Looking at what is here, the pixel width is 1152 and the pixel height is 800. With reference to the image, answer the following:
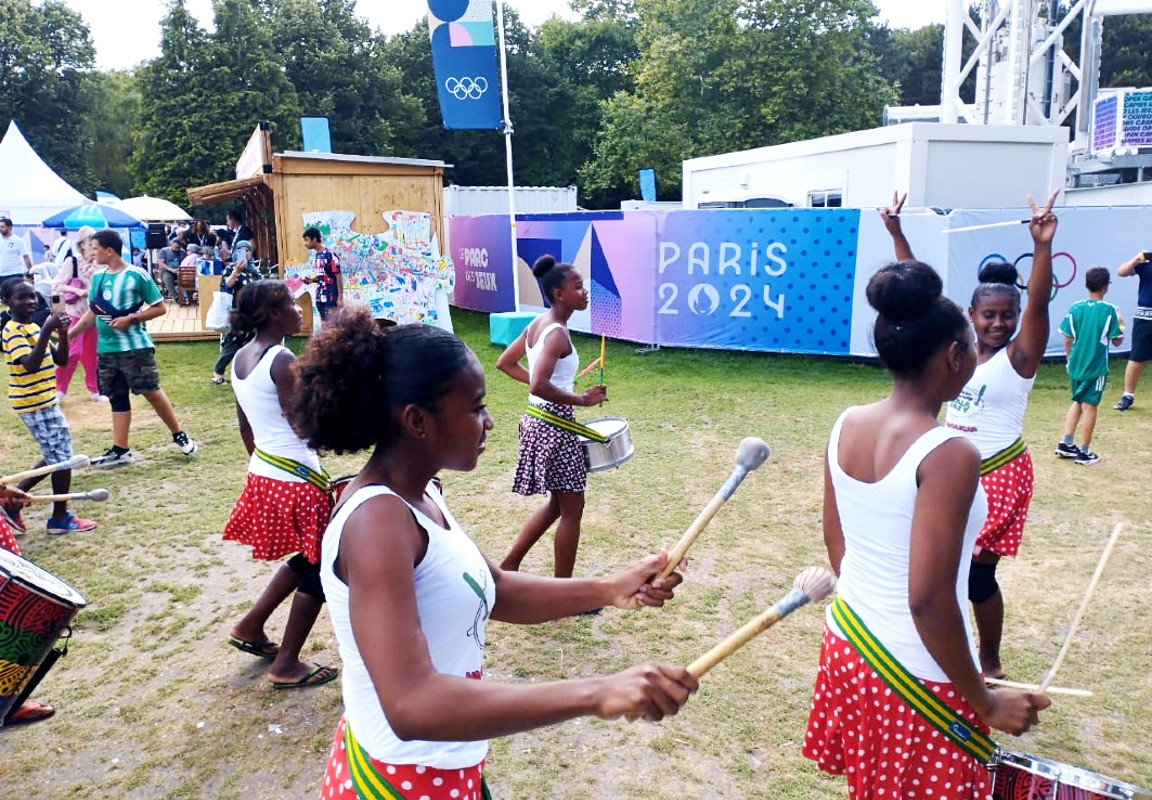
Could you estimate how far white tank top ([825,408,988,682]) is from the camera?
2.06 m

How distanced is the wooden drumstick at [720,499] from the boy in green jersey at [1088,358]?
21.1 ft

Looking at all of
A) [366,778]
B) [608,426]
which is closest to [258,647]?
[608,426]

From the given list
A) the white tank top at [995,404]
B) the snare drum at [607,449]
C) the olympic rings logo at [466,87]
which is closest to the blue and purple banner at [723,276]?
the olympic rings logo at [466,87]

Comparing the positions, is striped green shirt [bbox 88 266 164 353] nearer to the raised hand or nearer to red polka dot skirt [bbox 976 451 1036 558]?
red polka dot skirt [bbox 976 451 1036 558]

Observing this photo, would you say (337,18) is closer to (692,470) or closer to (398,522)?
(692,470)

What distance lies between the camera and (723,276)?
40.8 ft

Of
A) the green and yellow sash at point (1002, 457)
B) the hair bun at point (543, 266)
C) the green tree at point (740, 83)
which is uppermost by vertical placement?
the green tree at point (740, 83)

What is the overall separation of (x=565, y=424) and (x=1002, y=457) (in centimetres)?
216

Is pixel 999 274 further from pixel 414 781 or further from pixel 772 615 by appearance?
pixel 414 781

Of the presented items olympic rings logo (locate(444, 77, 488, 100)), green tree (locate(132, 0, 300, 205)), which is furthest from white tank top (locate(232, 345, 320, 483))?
green tree (locate(132, 0, 300, 205))

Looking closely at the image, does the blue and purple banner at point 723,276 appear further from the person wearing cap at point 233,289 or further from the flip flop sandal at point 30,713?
the flip flop sandal at point 30,713

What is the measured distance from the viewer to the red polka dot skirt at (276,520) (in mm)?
4078

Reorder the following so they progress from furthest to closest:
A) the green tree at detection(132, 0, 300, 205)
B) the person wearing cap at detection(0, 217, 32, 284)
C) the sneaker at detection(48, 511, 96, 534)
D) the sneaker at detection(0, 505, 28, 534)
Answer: the green tree at detection(132, 0, 300, 205)
the person wearing cap at detection(0, 217, 32, 284)
the sneaker at detection(48, 511, 96, 534)
the sneaker at detection(0, 505, 28, 534)

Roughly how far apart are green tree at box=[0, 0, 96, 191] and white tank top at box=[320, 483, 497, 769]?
44.0m
